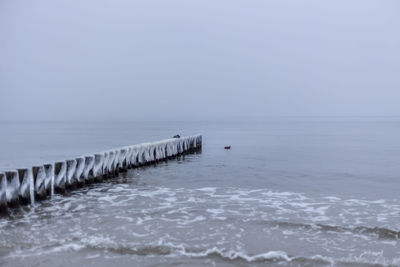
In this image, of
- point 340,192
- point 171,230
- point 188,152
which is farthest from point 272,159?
point 171,230

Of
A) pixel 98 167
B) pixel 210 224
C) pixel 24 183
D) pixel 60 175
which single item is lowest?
pixel 210 224

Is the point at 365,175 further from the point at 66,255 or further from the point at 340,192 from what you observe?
the point at 66,255

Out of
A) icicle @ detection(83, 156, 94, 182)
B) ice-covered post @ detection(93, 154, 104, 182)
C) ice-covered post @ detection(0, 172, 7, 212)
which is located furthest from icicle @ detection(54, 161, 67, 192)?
ice-covered post @ detection(0, 172, 7, 212)

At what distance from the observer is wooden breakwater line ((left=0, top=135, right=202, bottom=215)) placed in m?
11.6

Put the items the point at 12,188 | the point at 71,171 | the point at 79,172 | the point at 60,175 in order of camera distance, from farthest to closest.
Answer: the point at 79,172 < the point at 71,171 < the point at 60,175 < the point at 12,188

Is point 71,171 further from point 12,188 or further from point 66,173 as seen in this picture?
point 12,188

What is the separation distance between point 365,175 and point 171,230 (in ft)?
49.2

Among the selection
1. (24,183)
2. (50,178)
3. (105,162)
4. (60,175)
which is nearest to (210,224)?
(24,183)

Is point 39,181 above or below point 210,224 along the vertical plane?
above

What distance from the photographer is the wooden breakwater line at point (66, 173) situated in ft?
38.0

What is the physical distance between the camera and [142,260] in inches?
300

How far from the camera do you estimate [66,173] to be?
48.8ft

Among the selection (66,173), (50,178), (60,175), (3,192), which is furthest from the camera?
(66,173)

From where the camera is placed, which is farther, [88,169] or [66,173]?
[88,169]
